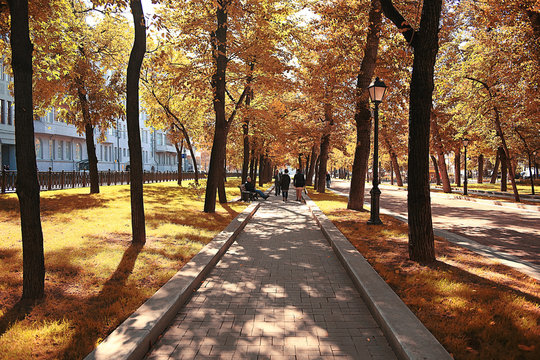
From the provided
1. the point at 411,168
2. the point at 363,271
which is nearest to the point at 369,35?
the point at 411,168

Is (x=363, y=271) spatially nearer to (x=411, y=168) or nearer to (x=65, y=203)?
(x=411, y=168)

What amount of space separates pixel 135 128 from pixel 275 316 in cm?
534

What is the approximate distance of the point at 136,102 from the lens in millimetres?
8094

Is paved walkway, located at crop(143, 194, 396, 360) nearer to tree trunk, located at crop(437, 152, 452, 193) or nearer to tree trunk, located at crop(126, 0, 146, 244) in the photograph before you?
tree trunk, located at crop(126, 0, 146, 244)

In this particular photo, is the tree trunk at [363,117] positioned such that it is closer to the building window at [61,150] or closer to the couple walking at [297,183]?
the couple walking at [297,183]

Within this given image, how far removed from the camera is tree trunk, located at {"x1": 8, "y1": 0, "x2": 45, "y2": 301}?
4330mm

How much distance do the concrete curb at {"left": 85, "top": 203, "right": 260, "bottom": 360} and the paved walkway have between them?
0.13 meters

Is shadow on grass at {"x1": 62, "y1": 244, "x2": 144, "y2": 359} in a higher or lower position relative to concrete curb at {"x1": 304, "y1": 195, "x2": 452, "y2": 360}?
lower

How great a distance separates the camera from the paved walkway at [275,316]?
3611 millimetres

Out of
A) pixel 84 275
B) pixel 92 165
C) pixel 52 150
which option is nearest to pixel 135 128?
pixel 84 275

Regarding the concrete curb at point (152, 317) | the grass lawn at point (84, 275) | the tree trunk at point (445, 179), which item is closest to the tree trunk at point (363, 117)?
the grass lawn at point (84, 275)

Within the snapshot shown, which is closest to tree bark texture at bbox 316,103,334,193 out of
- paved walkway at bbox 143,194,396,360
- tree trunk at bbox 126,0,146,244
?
tree trunk at bbox 126,0,146,244

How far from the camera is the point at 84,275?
5617 millimetres

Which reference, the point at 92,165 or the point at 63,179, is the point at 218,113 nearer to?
the point at 92,165
